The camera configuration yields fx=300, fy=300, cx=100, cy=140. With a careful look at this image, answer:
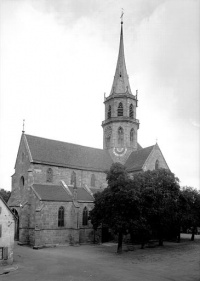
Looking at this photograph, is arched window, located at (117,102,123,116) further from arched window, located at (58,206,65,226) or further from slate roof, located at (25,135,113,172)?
arched window, located at (58,206,65,226)

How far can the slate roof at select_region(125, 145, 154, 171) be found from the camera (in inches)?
2125

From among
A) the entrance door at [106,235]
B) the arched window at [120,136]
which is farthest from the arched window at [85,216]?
the arched window at [120,136]

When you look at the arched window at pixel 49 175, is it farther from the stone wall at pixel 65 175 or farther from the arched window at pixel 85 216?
the arched window at pixel 85 216

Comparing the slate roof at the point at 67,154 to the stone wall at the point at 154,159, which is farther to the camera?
the stone wall at the point at 154,159

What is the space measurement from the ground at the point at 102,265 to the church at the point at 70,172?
13.6ft

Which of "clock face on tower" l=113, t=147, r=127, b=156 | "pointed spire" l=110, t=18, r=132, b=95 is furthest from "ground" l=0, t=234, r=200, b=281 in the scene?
"pointed spire" l=110, t=18, r=132, b=95

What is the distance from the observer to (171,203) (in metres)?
41.6

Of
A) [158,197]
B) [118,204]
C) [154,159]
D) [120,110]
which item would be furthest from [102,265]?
[120,110]

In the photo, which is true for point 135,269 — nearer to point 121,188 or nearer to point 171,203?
point 121,188

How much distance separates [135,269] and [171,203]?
15852mm

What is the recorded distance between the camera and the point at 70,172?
51.8 m

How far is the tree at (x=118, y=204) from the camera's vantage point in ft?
119

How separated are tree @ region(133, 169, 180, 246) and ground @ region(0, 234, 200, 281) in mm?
3791

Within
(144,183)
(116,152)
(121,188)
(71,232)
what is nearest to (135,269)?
(121,188)
